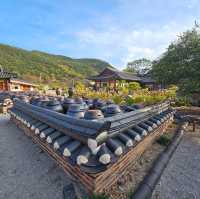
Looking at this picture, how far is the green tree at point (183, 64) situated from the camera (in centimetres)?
662

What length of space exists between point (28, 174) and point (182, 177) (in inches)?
127

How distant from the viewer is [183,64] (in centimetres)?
711

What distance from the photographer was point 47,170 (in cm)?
332

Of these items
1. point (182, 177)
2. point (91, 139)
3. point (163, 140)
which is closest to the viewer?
point (91, 139)

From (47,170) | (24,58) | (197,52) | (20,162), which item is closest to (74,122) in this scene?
(47,170)

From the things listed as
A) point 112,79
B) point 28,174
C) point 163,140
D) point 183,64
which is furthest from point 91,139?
point 112,79

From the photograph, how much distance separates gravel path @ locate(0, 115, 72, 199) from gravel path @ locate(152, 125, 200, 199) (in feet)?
6.03

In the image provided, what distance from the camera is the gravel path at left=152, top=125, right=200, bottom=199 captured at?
265 cm

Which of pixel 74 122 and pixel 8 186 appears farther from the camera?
pixel 8 186

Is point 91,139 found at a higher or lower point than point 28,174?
higher

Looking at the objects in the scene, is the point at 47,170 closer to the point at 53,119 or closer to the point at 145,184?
the point at 53,119

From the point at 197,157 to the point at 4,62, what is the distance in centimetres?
5138

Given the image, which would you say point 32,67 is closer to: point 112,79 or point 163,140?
point 112,79

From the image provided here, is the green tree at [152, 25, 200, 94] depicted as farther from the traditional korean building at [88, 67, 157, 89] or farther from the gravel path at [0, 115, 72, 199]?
the traditional korean building at [88, 67, 157, 89]
